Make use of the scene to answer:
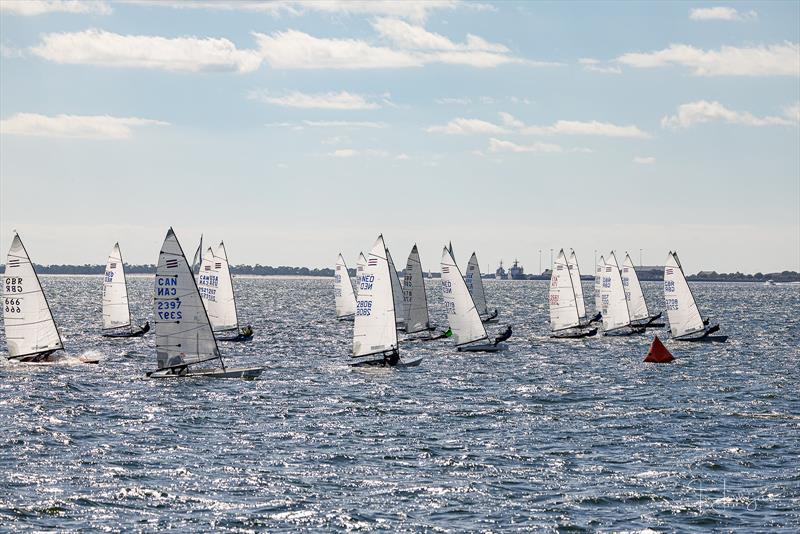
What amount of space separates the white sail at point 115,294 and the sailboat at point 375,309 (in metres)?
33.3

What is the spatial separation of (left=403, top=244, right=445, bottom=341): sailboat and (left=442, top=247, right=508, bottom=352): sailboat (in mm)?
8909

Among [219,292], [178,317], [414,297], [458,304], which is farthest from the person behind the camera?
[219,292]

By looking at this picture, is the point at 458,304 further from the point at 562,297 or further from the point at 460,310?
the point at 562,297

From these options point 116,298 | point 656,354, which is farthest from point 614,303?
point 116,298

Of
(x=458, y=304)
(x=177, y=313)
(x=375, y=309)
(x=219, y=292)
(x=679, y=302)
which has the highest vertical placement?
(x=219, y=292)

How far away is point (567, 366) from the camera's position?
68.4m

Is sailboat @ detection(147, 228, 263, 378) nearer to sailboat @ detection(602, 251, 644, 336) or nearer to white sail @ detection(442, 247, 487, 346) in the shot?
white sail @ detection(442, 247, 487, 346)

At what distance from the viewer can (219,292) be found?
3398 inches

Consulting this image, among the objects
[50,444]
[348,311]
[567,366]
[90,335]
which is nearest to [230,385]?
[50,444]

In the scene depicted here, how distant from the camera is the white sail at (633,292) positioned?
97.9 meters

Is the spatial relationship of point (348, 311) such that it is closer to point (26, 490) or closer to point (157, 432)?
point (157, 432)

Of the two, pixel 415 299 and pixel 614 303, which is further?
pixel 614 303

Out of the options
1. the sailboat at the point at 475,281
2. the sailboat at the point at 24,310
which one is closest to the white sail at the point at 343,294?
the sailboat at the point at 475,281

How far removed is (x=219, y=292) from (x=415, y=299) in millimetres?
15099
